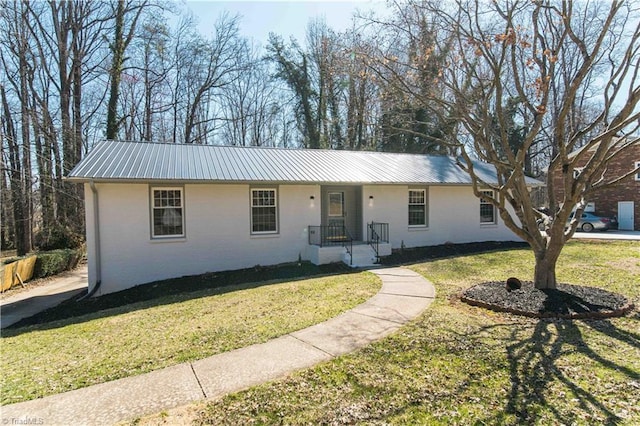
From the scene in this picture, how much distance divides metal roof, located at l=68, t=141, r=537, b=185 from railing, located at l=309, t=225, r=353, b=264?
1.85 m

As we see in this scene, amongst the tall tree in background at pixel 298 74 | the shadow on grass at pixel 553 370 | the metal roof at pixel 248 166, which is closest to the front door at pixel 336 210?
Result: the metal roof at pixel 248 166

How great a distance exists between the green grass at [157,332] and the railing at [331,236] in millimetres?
3240

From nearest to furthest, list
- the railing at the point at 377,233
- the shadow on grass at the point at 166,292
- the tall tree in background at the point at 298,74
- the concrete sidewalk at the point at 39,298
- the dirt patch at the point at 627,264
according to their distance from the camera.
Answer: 1. the shadow on grass at the point at 166,292
2. the concrete sidewalk at the point at 39,298
3. the dirt patch at the point at 627,264
4. the railing at the point at 377,233
5. the tall tree in background at the point at 298,74

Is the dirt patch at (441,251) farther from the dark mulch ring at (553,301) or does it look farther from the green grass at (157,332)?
the dark mulch ring at (553,301)

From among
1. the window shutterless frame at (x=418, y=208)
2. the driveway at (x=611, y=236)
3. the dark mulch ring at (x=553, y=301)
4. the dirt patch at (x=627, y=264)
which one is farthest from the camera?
the driveway at (x=611, y=236)

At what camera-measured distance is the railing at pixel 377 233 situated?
12.9 meters

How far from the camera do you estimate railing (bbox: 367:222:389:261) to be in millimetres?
12903

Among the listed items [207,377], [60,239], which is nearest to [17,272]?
[60,239]

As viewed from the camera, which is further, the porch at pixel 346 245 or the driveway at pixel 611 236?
the driveway at pixel 611 236

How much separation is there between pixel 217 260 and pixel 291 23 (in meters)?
7.39

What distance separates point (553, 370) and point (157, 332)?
544cm

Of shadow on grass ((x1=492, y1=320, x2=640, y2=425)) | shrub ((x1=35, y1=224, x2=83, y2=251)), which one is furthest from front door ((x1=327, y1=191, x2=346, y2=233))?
shrub ((x1=35, y1=224, x2=83, y2=251))

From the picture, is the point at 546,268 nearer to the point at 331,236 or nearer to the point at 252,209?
the point at 331,236

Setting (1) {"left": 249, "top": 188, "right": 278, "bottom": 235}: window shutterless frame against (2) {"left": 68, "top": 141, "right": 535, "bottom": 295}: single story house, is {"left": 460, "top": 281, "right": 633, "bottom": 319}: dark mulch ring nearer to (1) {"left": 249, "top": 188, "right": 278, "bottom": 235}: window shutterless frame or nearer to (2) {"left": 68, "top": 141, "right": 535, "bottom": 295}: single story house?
(2) {"left": 68, "top": 141, "right": 535, "bottom": 295}: single story house
